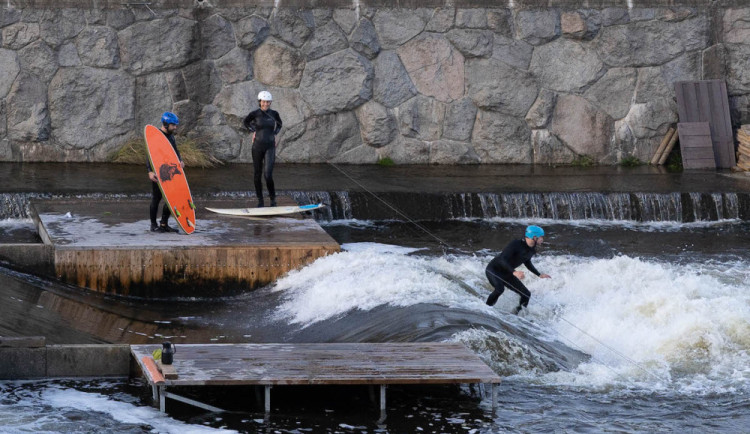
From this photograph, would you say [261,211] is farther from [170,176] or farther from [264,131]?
[170,176]

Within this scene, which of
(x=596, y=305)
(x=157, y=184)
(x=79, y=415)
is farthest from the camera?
(x=157, y=184)

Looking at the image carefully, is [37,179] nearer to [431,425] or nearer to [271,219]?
[271,219]

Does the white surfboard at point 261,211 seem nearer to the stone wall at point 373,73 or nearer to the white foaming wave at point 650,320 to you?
the white foaming wave at point 650,320

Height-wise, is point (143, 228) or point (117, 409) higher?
point (143, 228)

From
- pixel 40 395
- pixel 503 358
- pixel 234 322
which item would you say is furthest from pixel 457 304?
pixel 40 395

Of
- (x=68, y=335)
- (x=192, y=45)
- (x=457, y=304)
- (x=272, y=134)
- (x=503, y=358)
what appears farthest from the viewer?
(x=192, y=45)

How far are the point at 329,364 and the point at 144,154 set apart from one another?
9.30 m

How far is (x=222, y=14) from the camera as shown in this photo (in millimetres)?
17203

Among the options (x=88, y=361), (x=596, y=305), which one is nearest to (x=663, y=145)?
(x=596, y=305)

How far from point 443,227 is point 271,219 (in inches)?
100

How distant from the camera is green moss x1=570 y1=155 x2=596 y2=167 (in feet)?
59.7

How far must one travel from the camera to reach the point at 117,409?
7941 millimetres

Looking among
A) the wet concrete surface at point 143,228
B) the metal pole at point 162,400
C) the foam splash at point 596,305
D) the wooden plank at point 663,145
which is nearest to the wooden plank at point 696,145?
the wooden plank at point 663,145

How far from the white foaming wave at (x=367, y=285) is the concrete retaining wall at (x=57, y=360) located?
7.59 feet
